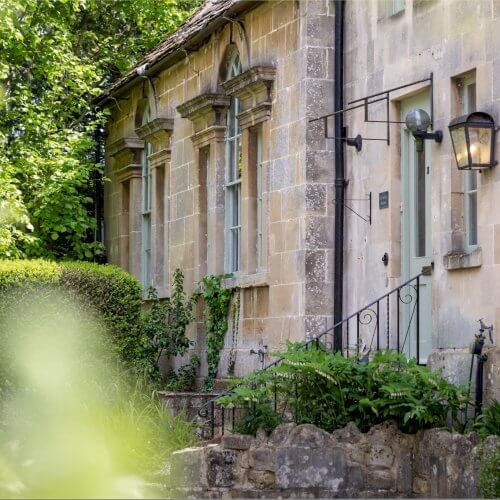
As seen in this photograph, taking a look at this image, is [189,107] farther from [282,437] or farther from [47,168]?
[282,437]

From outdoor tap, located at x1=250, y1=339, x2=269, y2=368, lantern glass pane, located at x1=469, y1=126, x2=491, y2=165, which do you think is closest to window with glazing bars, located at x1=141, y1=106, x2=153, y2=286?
outdoor tap, located at x1=250, y1=339, x2=269, y2=368

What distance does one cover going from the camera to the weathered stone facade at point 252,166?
579 inches

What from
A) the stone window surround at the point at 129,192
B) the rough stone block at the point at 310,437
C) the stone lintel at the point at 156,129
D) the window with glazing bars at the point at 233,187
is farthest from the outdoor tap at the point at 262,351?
the stone window surround at the point at 129,192

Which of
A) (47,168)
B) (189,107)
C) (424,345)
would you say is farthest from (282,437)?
(47,168)

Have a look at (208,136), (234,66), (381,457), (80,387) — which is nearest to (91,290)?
(80,387)

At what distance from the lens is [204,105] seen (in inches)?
699

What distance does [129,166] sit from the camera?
21.6 meters

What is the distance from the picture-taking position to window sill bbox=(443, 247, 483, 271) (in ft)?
38.0

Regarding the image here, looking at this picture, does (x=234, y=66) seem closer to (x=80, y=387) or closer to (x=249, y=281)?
(x=249, y=281)

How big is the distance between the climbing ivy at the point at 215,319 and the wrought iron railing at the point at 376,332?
2.57m

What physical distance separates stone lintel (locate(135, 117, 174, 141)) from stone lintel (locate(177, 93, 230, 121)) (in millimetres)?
1120

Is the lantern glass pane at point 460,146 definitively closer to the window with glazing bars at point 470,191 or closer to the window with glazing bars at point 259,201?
the window with glazing bars at point 470,191

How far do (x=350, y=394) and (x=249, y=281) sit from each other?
4.81 metres

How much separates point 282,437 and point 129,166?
35.5 ft
